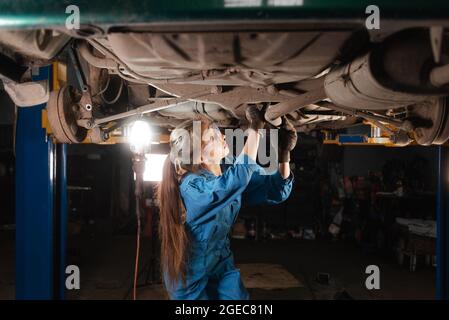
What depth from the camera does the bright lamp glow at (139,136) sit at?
238 cm

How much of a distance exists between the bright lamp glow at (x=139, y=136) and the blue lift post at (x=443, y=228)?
7.86ft

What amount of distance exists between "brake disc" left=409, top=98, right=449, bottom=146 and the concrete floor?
2.61m

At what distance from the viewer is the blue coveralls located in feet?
5.07

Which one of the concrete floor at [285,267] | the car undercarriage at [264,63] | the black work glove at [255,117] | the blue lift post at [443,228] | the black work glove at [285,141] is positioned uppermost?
the car undercarriage at [264,63]

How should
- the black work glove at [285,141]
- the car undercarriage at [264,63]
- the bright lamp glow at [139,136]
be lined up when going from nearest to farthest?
the car undercarriage at [264,63] < the black work glove at [285,141] < the bright lamp glow at [139,136]

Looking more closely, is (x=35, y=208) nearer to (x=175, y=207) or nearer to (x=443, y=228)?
(x=175, y=207)

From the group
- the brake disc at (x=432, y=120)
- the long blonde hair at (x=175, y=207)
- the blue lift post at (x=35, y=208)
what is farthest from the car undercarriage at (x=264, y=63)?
the blue lift post at (x=35, y=208)

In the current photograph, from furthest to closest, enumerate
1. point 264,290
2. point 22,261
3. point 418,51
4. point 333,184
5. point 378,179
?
point 333,184, point 378,179, point 264,290, point 22,261, point 418,51

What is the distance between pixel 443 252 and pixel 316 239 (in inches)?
161

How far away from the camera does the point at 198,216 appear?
1.70 metres

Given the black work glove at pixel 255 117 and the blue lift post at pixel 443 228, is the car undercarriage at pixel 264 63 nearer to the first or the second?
the black work glove at pixel 255 117
